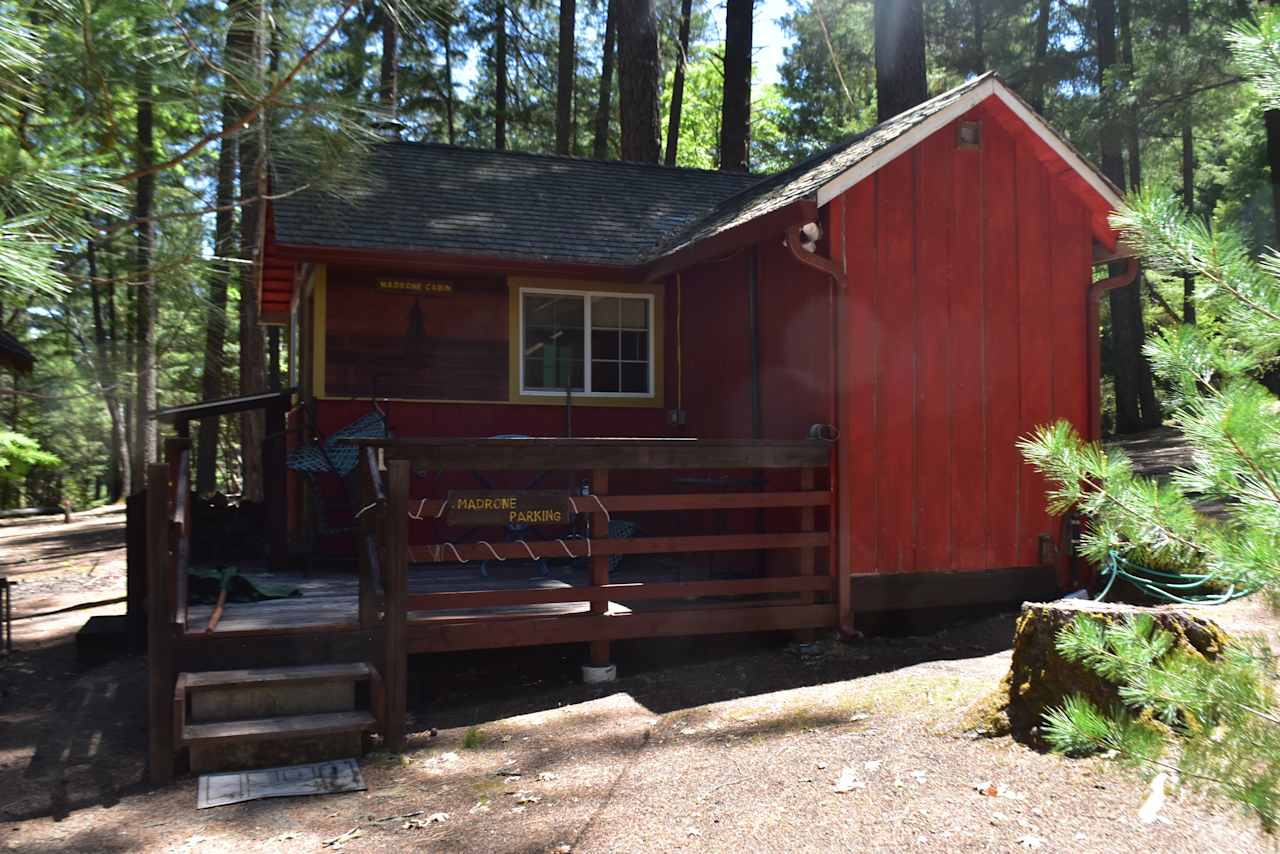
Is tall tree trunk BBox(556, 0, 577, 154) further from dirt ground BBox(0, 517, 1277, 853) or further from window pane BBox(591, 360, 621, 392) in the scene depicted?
dirt ground BBox(0, 517, 1277, 853)

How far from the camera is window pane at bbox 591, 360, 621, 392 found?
9.73 meters

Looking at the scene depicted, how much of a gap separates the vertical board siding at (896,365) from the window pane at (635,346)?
2992 mm

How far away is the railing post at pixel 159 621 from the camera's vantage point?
16.9 ft

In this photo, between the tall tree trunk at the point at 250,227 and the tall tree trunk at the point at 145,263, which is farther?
the tall tree trunk at the point at 250,227

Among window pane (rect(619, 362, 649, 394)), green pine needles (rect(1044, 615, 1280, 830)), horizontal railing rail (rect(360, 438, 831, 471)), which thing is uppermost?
window pane (rect(619, 362, 649, 394))

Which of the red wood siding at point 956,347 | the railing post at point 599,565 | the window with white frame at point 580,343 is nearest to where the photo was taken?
the railing post at point 599,565

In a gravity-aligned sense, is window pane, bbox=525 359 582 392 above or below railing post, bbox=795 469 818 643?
above

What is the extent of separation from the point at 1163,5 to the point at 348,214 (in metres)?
13.9


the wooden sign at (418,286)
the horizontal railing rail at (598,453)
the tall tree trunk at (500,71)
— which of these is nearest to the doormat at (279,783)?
the horizontal railing rail at (598,453)

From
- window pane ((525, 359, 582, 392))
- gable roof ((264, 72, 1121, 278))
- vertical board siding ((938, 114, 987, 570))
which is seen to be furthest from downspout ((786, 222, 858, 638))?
window pane ((525, 359, 582, 392))

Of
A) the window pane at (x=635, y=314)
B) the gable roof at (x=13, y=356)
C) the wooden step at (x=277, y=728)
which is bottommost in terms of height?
the wooden step at (x=277, y=728)

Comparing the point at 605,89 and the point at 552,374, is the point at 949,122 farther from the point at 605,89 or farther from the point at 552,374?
the point at 605,89

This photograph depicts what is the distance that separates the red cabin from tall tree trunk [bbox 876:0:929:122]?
5.28m

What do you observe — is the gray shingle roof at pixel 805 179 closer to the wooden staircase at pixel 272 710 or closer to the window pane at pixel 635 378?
the window pane at pixel 635 378
